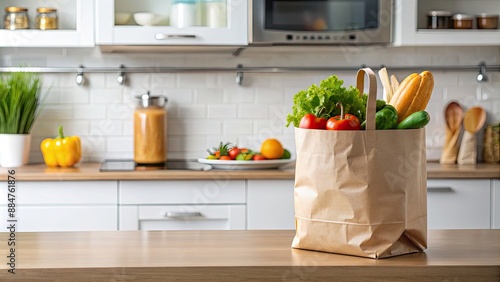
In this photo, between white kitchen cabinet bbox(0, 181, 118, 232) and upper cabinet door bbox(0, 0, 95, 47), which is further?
upper cabinet door bbox(0, 0, 95, 47)

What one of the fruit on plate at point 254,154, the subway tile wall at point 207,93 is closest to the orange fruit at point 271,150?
the fruit on plate at point 254,154

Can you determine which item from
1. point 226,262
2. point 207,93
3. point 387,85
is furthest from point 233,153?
point 226,262

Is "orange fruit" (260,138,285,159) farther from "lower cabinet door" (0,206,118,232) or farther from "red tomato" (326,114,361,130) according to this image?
"red tomato" (326,114,361,130)

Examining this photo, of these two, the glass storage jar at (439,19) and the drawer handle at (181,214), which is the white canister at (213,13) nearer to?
the drawer handle at (181,214)

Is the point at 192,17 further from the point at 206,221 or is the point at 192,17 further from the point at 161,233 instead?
the point at 161,233

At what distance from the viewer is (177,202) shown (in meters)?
3.49

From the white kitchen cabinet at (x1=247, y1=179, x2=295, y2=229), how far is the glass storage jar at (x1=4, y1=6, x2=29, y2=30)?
4.29ft

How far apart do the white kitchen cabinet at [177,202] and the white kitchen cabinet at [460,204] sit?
0.89 metres

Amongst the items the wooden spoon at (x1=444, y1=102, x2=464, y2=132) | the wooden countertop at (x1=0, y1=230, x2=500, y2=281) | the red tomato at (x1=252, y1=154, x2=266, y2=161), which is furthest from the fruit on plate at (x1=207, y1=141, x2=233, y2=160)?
the wooden countertop at (x1=0, y1=230, x2=500, y2=281)

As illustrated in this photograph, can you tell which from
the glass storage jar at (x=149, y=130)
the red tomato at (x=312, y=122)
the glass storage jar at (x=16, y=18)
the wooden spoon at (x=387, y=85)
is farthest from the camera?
the glass storage jar at (x=149, y=130)

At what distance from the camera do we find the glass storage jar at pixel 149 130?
381 centimetres

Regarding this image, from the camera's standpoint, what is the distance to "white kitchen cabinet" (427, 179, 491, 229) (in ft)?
11.8

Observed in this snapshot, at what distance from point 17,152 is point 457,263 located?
104 inches

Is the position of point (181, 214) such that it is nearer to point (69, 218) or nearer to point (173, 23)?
point (69, 218)
